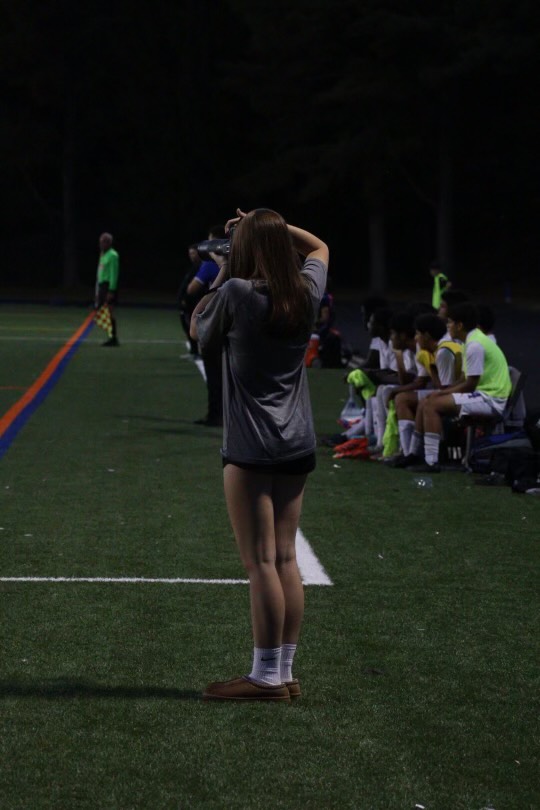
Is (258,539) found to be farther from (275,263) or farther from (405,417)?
(405,417)

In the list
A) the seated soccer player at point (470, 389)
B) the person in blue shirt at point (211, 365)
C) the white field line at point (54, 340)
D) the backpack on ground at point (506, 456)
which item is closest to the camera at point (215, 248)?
the backpack on ground at point (506, 456)

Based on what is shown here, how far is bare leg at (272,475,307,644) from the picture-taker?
580cm

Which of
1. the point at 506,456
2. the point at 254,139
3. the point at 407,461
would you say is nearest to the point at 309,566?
the point at 506,456

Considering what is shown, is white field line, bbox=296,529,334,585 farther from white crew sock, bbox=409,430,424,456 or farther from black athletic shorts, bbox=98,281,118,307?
black athletic shorts, bbox=98,281,118,307

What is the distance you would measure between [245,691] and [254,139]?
2356 inches

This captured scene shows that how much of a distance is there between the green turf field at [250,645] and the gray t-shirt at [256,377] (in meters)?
0.96

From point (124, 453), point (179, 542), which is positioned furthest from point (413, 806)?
point (124, 453)

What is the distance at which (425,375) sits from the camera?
1285 centimetres

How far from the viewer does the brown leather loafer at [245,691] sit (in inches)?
228

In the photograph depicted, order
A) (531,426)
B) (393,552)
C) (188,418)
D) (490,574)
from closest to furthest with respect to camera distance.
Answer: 1. (490,574)
2. (393,552)
3. (531,426)
4. (188,418)

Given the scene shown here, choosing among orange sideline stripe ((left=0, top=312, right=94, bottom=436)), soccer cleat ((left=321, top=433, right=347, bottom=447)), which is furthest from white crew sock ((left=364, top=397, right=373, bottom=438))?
orange sideline stripe ((left=0, top=312, right=94, bottom=436))

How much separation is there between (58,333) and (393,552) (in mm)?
25437

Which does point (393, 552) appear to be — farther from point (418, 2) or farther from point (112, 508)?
point (418, 2)

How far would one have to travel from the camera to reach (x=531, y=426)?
11.7 m
